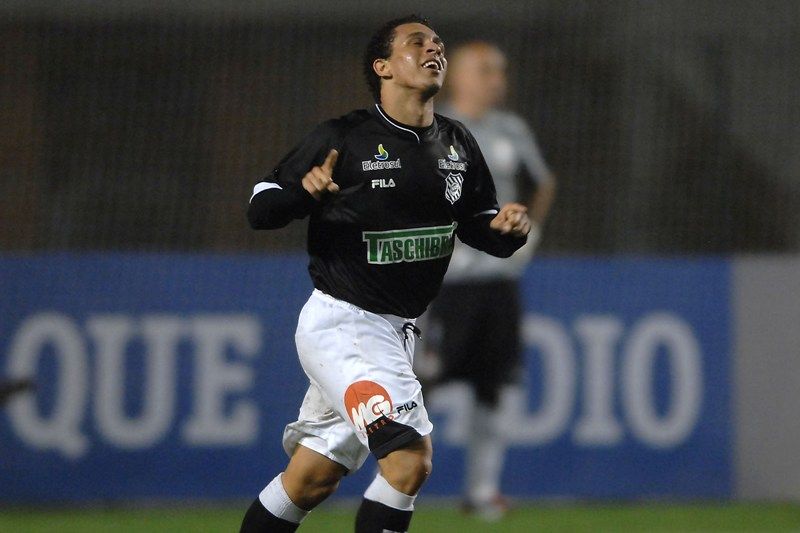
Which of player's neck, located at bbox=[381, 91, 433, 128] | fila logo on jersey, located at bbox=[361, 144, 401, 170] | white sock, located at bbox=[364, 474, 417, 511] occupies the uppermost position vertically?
player's neck, located at bbox=[381, 91, 433, 128]

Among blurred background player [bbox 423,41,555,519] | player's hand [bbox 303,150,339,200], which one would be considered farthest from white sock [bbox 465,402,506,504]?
player's hand [bbox 303,150,339,200]

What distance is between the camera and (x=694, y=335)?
337 inches

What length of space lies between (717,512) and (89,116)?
4.75 m

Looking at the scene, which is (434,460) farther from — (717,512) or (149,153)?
(149,153)

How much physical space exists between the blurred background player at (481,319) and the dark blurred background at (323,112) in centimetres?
200

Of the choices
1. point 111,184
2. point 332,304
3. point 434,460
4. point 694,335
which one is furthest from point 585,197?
point 332,304

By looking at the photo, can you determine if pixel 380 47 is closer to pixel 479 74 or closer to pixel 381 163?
pixel 381 163

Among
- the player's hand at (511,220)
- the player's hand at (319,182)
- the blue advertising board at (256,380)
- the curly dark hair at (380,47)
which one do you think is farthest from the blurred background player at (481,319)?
the player's hand at (319,182)

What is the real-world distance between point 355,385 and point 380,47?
122 cm

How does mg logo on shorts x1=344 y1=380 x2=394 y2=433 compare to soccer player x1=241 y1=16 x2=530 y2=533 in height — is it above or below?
below

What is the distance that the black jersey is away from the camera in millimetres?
4910

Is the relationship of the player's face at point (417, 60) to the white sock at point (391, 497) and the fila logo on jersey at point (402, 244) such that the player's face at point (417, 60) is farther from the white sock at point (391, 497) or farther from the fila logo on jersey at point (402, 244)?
the white sock at point (391, 497)

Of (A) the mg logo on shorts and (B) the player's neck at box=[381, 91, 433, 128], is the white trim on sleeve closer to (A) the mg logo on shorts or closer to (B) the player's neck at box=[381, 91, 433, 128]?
(B) the player's neck at box=[381, 91, 433, 128]

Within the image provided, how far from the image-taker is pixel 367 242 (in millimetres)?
4934
